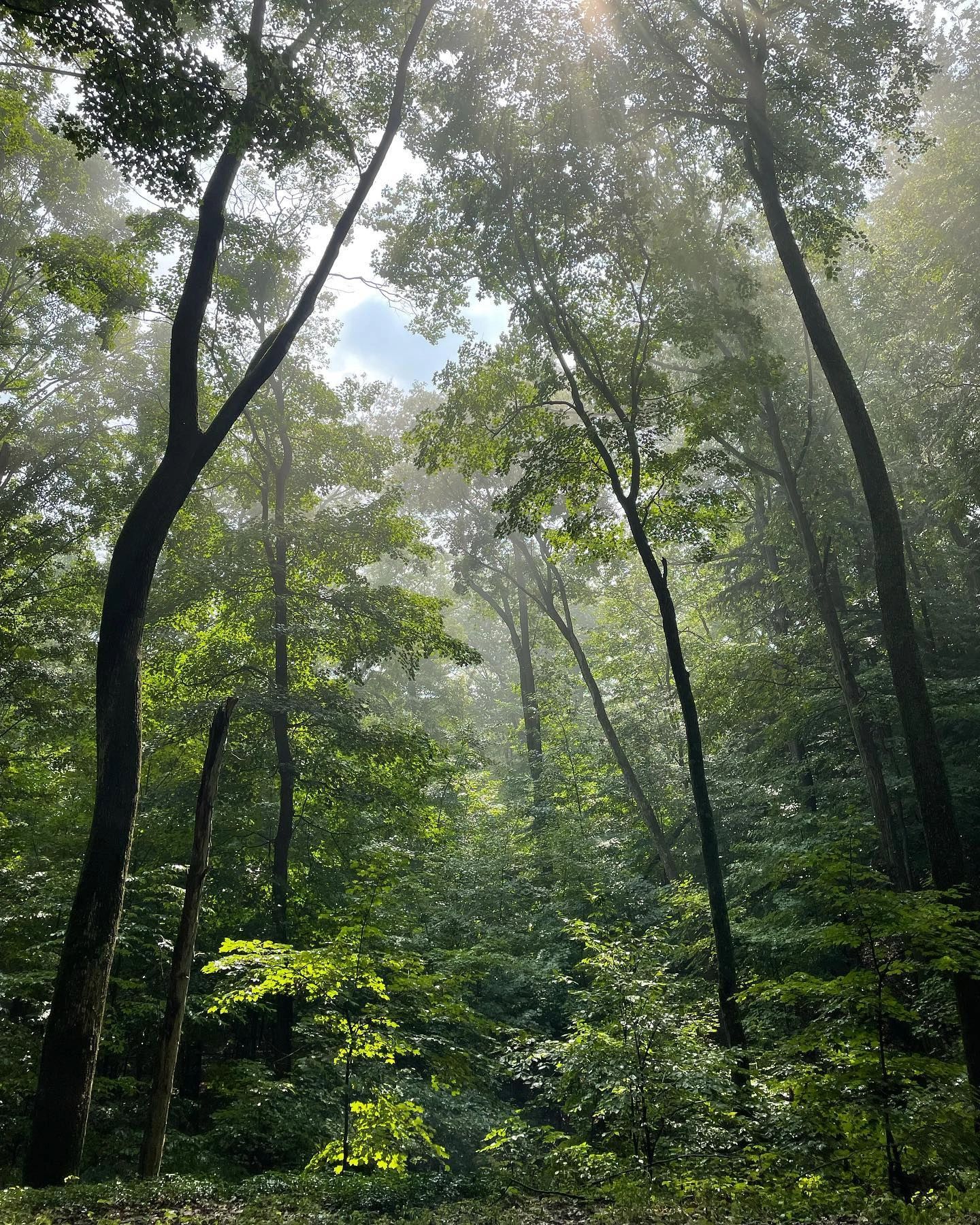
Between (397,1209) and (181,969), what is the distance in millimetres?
2678

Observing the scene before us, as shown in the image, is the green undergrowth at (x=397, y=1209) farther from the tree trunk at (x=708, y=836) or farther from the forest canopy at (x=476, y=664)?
the tree trunk at (x=708, y=836)

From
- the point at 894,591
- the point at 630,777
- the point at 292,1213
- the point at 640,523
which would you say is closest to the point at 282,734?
the point at 640,523

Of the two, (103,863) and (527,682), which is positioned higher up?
(527,682)

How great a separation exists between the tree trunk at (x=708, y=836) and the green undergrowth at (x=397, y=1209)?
275 cm

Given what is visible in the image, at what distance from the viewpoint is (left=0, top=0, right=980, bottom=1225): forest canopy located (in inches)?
207

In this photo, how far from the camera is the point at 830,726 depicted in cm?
1316

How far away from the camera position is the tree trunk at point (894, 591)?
6805 mm

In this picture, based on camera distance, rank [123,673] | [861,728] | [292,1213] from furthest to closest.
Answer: [861,728], [123,673], [292,1213]

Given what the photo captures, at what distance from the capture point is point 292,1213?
372cm

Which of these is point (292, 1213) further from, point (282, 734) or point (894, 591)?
point (282, 734)

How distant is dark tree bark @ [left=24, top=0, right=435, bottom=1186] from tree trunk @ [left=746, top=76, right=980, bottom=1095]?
15.1 ft

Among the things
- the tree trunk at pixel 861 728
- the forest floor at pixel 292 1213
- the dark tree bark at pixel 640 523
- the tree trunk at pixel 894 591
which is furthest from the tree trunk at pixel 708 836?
the tree trunk at pixel 861 728

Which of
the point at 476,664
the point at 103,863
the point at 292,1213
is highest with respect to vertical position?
the point at 476,664

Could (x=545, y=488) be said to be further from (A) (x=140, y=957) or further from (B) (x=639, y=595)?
(B) (x=639, y=595)
